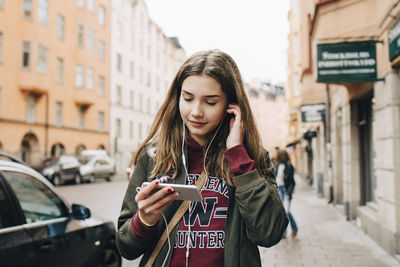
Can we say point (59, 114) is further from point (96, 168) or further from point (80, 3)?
point (80, 3)

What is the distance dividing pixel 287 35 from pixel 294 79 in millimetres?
5171

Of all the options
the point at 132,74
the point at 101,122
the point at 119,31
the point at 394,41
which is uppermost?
the point at 119,31

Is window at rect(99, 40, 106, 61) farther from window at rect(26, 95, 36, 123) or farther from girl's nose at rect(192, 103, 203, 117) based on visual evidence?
girl's nose at rect(192, 103, 203, 117)

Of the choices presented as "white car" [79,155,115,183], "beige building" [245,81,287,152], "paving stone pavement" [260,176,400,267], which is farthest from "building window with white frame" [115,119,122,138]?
"beige building" [245,81,287,152]

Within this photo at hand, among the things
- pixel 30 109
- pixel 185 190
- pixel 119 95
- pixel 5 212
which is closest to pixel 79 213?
pixel 5 212

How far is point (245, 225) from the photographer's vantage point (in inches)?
72.5

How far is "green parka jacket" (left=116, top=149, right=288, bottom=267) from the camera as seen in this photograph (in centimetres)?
175

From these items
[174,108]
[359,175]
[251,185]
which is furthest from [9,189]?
[359,175]

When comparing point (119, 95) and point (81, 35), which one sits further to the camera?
point (119, 95)

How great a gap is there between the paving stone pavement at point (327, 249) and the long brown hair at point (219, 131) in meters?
4.74

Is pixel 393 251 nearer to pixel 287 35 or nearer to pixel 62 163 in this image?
pixel 62 163

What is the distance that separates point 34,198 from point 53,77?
29.1 m

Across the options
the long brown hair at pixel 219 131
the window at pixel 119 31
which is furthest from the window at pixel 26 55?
the long brown hair at pixel 219 131

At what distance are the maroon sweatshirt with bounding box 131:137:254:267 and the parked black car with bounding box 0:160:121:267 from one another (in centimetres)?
151
